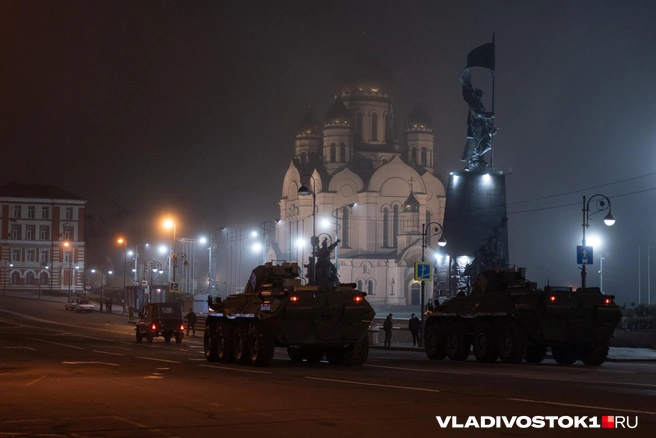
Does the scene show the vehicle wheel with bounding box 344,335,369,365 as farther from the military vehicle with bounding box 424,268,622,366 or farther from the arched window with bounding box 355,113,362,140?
the arched window with bounding box 355,113,362,140

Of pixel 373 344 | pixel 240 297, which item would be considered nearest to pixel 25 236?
pixel 373 344

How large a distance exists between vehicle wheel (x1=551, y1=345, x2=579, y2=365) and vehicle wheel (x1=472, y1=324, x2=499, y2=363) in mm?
1862

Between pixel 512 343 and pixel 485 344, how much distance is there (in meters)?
0.99

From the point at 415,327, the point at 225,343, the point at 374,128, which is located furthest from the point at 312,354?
the point at 374,128

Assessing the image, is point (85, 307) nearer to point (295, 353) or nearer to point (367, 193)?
point (367, 193)

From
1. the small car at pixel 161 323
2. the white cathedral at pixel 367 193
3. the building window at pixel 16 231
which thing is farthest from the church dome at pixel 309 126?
the small car at pixel 161 323

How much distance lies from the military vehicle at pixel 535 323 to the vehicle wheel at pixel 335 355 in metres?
3.98

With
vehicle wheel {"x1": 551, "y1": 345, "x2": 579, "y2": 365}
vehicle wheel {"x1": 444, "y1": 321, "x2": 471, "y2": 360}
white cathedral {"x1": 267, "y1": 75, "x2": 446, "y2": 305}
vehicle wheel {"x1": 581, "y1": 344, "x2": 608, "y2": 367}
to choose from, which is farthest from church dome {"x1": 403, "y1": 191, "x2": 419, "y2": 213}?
vehicle wheel {"x1": 581, "y1": 344, "x2": 608, "y2": 367}

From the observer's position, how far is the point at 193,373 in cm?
2030

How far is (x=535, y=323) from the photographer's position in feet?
79.7

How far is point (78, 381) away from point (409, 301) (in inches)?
3378

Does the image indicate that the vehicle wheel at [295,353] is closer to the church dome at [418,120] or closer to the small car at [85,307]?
the small car at [85,307]

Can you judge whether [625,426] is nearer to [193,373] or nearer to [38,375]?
[193,373]

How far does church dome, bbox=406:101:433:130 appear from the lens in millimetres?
118125
